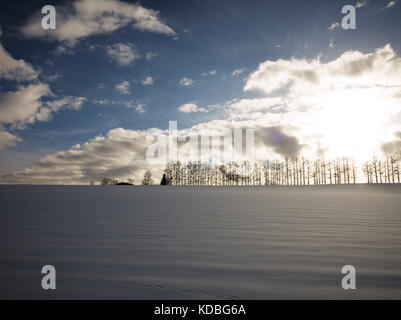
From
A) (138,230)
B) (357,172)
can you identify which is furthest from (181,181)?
(138,230)

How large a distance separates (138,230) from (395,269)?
3.47 meters

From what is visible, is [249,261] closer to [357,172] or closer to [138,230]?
[138,230]

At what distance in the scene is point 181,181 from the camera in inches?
2350

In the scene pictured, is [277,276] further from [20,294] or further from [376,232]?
[376,232]

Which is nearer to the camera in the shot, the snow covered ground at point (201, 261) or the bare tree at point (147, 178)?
the snow covered ground at point (201, 261)

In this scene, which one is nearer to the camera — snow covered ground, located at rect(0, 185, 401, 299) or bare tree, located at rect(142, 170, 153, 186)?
snow covered ground, located at rect(0, 185, 401, 299)

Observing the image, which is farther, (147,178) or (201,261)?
(147,178)

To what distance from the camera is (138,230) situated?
152 inches

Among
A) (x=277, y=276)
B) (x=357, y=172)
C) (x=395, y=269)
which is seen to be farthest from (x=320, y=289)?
(x=357, y=172)

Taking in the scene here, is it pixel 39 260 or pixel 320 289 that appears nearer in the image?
pixel 320 289
